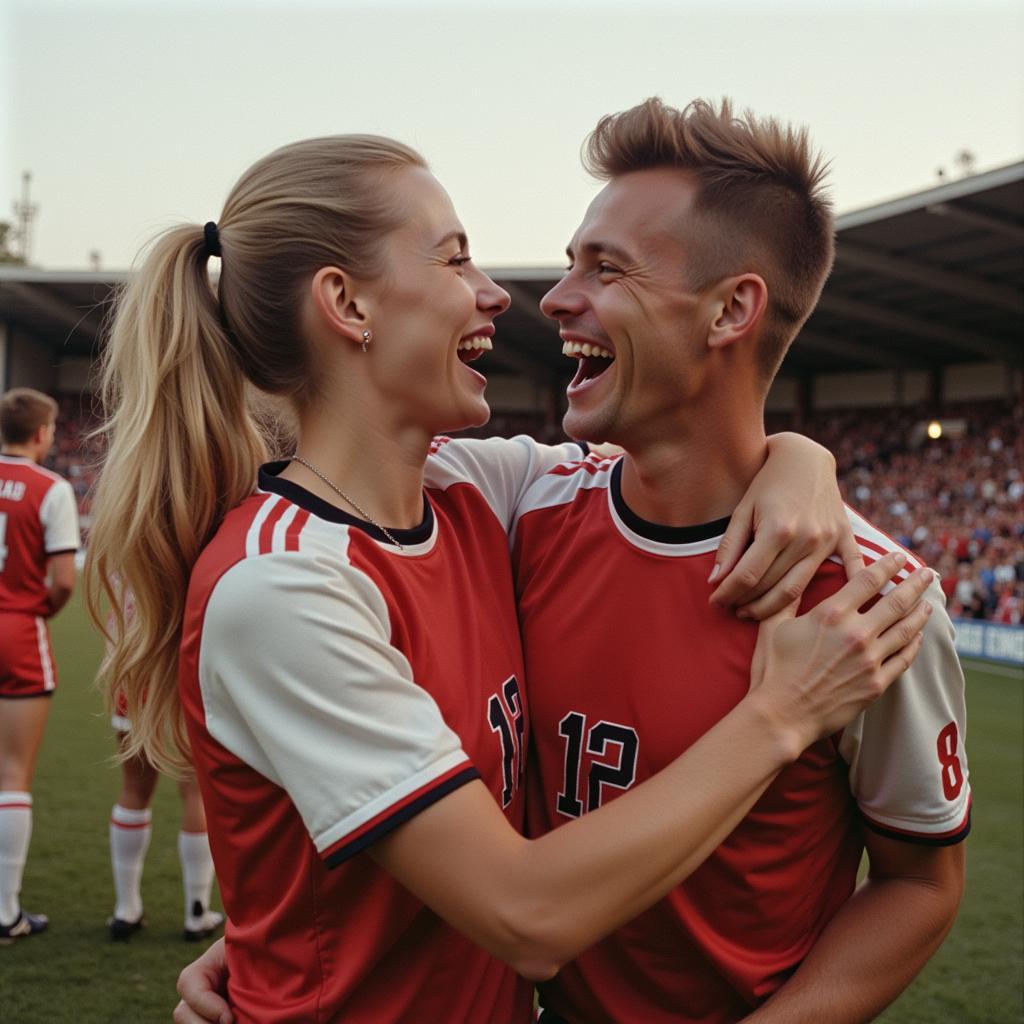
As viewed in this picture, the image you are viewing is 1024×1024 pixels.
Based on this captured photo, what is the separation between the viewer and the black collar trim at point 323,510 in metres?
1.89

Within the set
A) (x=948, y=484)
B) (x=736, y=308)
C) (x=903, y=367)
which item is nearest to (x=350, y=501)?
(x=736, y=308)

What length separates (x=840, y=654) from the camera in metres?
1.76

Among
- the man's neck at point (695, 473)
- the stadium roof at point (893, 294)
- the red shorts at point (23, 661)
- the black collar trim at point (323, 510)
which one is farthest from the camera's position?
the stadium roof at point (893, 294)

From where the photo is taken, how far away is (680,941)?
1992 millimetres

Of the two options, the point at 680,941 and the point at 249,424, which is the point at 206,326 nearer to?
the point at 249,424

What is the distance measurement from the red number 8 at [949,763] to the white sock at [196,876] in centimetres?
392

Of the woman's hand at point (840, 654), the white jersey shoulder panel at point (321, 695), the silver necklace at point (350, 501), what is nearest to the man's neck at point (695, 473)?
the woman's hand at point (840, 654)

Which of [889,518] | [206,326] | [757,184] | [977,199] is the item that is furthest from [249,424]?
[889,518]

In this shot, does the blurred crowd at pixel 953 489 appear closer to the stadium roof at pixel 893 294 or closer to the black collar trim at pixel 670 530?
the stadium roof at pixel 893 294

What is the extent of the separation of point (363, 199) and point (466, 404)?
42cm

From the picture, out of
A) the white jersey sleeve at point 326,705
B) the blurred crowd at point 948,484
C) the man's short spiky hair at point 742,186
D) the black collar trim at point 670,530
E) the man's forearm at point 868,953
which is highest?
the man's short spiky hair at point 742,186

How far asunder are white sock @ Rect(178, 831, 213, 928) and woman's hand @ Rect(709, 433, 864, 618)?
3822 millimetres

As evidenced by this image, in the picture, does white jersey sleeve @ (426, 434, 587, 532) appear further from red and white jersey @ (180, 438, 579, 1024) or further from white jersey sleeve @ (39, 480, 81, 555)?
white jersey sleeve @ (39, 480, 81, 555)

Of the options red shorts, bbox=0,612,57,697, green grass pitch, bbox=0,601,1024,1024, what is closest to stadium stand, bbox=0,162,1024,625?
green grass pitch, bbox=0,601,1024,1024
